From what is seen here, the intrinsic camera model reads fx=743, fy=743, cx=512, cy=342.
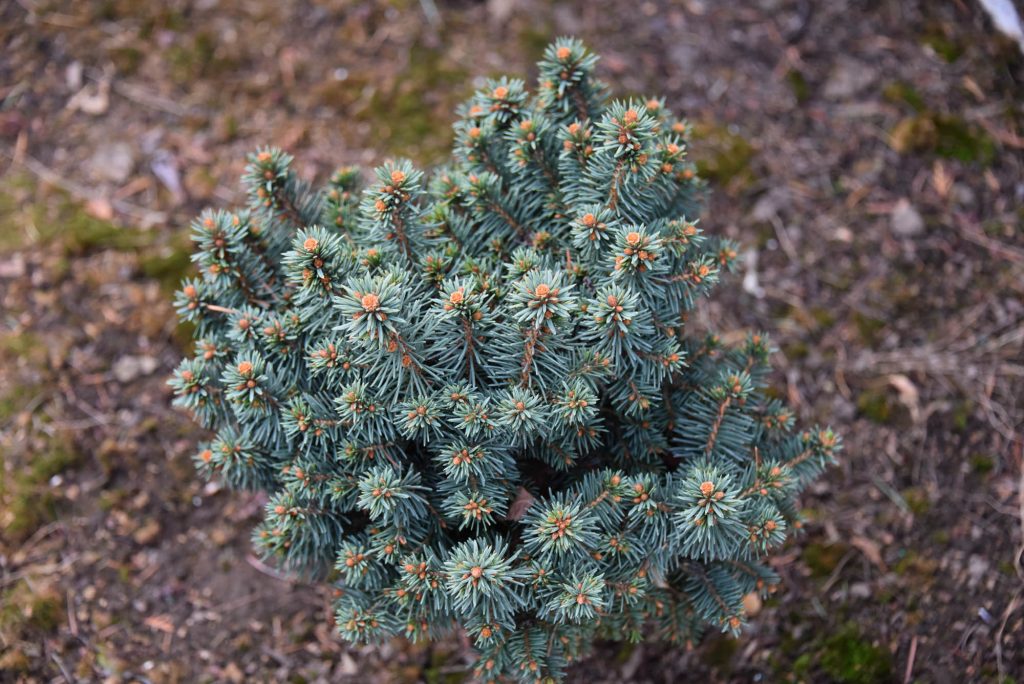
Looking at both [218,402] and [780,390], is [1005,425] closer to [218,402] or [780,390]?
[780,390]

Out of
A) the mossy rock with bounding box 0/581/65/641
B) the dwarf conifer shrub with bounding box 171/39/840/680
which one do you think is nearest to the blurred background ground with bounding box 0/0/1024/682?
the mossy rock with bounding box 0/581/65/641

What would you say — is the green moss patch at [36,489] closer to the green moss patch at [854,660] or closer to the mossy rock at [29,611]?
the mossy rock at [29,611]

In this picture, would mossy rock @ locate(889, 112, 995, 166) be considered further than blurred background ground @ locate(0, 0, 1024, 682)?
Yes

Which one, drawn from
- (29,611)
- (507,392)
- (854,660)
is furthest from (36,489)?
(854,660)

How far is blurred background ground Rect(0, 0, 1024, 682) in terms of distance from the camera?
2.93 m

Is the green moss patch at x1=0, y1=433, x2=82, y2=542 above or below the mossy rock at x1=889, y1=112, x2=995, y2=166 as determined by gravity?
below

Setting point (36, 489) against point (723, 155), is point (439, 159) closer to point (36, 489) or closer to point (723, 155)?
point (723, 155)

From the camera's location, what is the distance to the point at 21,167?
12.8 feet

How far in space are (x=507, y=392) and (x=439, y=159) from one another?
7.03 ft

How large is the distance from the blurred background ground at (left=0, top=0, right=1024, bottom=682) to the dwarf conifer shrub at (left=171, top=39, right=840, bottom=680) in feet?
2.84

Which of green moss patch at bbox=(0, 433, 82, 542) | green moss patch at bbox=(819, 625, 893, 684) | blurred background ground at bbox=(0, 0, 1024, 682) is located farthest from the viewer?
green moss patch at bbox=(0, 433, 82, 542)

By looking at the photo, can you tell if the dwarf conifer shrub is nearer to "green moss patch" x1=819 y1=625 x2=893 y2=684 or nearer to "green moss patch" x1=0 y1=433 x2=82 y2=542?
"green moss patch" x1=819 y1=625 x2=893 y2=684

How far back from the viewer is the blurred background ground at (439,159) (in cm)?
293

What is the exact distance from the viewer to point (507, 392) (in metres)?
2.01
